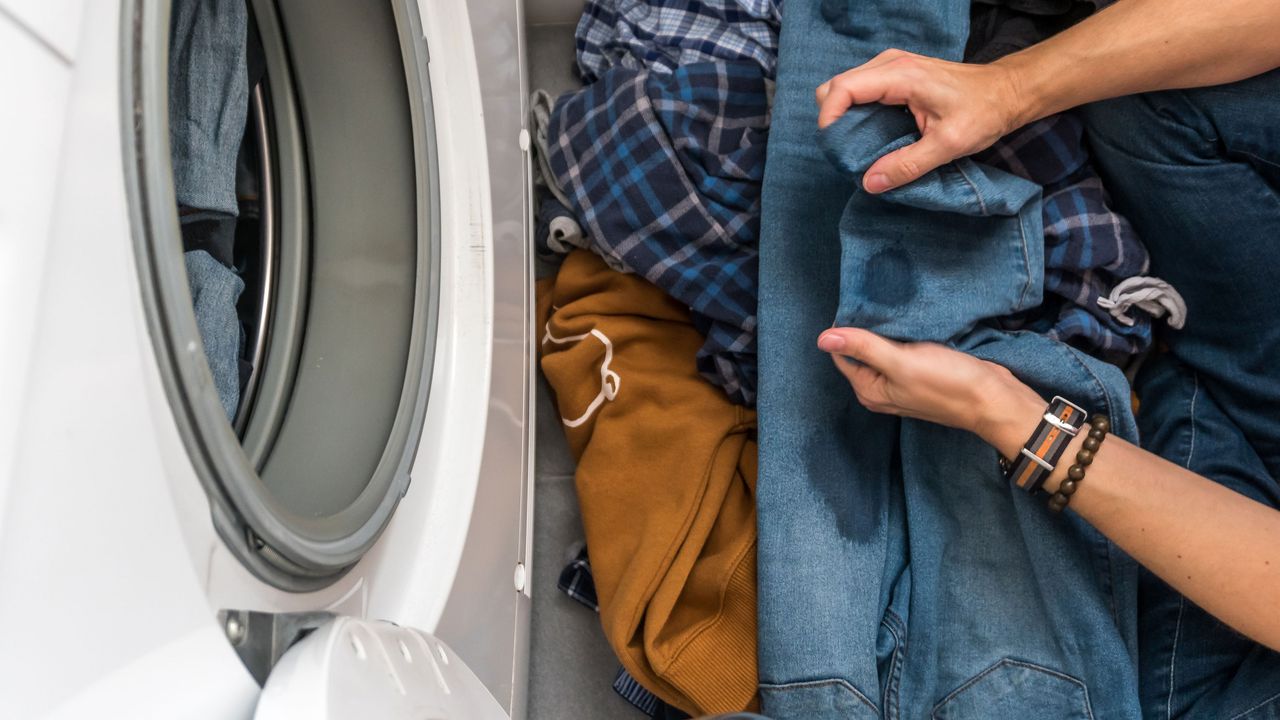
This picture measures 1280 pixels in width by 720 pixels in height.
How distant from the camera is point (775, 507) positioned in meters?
0.79

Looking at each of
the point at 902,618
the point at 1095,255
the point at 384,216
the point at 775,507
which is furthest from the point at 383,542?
the point at 1095,255

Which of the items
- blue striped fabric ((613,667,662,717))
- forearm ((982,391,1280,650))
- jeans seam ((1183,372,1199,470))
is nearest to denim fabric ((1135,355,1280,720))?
jeans seam ((1183,372,1199,470))

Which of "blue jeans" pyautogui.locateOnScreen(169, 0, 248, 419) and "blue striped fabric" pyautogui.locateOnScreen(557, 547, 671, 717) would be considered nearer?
"blue jeans" pyautogui.locateOnScreen(169, 0, 248, 419)

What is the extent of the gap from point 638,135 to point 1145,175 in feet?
1.44

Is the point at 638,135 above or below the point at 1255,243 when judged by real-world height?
above

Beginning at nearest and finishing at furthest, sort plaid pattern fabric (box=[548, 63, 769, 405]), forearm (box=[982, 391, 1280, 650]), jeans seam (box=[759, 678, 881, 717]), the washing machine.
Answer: the washing machine
forearm (box=[982, 391, 1280, 650])
jeans seam (box=[759, 678, 881, 717])
plaid pattern fabric (box=[548, 63, 769, 405])

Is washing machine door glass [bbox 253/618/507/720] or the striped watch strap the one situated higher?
the striped watch strap

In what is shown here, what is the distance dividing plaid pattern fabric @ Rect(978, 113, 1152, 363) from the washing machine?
0.45 metres

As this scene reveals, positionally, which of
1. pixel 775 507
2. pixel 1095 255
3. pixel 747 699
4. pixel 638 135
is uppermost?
pixel 638 135

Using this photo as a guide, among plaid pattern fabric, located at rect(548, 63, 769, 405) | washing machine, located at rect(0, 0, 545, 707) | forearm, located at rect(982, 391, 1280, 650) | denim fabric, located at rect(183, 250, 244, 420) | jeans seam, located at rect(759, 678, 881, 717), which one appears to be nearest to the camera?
washing machine, located at rect(0, 0, 545, 707)

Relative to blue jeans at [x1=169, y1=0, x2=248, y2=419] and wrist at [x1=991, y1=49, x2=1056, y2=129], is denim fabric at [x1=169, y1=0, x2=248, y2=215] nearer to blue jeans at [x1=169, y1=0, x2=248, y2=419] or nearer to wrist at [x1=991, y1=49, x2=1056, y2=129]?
blue jeans at [x1=169, y1=0, x2=248, y2=419]

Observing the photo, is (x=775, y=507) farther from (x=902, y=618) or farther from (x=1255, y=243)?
(x=1255, y=243)

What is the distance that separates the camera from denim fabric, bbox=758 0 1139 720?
29.3 inches

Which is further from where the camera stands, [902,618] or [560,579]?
[560,579]
